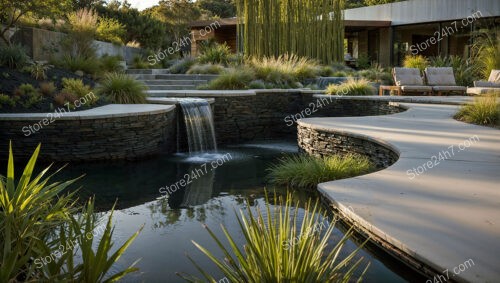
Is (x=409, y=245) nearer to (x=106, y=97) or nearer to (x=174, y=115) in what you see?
(x=174, y=115)

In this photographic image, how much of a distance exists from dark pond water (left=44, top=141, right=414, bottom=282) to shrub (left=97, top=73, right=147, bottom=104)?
153cm

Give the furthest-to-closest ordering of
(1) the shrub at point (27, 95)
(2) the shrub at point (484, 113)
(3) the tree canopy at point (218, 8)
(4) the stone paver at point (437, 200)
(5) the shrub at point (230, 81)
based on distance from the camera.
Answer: (3) the tree canopy at point (218, 8)
(5) the shrub at point (230, 81)
(1) the shrub at point (27, 95)
(2) the shrub at point (484, 113)
(4) the stone paver at point (437, 200)

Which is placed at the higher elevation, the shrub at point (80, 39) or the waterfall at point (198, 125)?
the shrub at point (80, 39)

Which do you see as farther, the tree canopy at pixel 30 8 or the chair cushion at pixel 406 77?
the chair cushion at pixel 406 77

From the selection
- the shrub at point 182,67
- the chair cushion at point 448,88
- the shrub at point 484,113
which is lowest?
the shrub at point 484,113

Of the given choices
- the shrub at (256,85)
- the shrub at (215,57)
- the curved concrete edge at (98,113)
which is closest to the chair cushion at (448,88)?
the shrub at (256,85)

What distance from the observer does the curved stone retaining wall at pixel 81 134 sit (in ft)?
23.0

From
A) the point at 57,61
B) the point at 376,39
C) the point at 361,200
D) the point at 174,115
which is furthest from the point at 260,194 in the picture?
the point at 376,39

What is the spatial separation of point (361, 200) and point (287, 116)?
765cm

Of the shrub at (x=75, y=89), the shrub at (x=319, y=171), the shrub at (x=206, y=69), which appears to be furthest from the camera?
the shrub at (x=206, y=69)

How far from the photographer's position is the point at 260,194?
5.53 m

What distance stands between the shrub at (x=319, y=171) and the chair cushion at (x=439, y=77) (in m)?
7.06

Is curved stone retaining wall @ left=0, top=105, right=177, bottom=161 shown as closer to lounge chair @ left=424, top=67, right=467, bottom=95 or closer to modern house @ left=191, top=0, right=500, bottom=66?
lounge chair @ left=424, top=67, right=467, bottom=95

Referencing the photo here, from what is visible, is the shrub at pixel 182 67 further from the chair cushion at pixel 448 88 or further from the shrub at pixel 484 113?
the shrub at pixel 484 113
